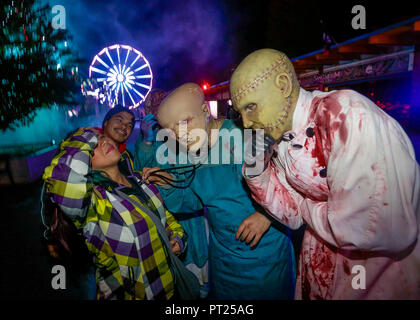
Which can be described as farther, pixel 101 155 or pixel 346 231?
pixel 101 155

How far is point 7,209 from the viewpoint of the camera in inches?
264

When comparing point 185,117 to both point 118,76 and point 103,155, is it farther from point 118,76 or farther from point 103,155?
point 118,76

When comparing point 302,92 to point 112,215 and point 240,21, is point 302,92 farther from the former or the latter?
point 240,21

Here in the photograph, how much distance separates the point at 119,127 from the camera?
2.75 m

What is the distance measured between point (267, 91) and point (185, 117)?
0.70 meters

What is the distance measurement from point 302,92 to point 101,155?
158cm

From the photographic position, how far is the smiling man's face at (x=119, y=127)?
2.71 meters

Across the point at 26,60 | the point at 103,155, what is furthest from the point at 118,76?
the point at 103,155

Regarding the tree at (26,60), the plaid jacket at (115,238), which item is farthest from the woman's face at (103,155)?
the tree at (26,60)

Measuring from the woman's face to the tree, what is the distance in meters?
8.39

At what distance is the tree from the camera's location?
7.41 metres

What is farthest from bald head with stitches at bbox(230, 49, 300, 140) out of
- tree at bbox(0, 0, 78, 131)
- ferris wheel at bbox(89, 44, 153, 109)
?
ferris wheel at bbox(89, 44, 153, 109)
